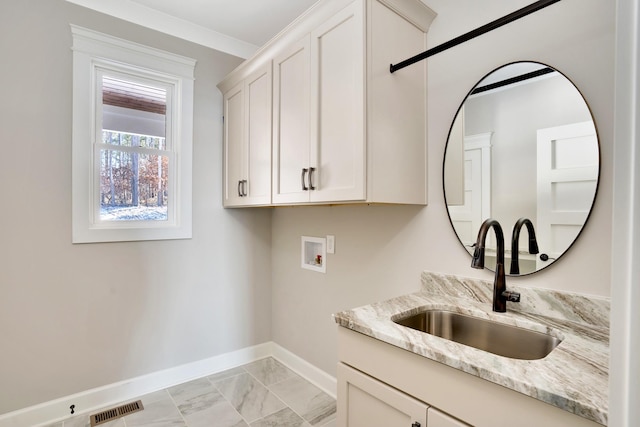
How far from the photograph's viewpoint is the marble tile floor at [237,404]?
6.75ft

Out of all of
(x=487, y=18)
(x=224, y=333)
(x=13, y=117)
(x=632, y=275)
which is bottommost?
(x=224, y=333)

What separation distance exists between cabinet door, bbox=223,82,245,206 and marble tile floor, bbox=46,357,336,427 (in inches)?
56.3

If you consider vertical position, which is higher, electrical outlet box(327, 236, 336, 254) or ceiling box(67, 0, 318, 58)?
ceiling box(67, 0, 318, 58)

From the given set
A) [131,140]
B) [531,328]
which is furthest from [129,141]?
[531,328]

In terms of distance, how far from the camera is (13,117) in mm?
1964

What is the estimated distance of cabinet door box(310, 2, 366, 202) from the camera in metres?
1.49

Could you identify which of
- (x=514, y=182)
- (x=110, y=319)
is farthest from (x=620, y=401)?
(x=110, y=319)

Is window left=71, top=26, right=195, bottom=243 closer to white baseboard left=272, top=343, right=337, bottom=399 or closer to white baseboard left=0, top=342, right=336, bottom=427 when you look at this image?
white baseboard left=0, top=342, right=336, bottom=427

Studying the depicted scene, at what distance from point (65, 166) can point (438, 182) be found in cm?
236

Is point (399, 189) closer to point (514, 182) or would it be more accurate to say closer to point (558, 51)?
point (514, 182)

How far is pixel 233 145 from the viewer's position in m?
2.62

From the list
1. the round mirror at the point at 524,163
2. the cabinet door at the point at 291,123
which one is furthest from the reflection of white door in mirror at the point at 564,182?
the cabinet door at the point at 291,123

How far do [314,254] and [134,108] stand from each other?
1783 millimetres

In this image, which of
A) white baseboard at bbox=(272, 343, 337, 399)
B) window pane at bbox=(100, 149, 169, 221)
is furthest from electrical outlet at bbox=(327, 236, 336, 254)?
window pane at bbox=(100, 149, 169, 221)
